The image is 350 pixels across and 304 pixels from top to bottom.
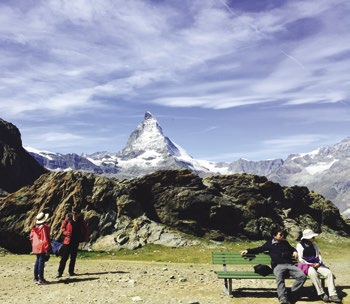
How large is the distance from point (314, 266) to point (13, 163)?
505 ft

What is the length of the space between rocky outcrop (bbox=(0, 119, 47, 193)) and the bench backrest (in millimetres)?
135072

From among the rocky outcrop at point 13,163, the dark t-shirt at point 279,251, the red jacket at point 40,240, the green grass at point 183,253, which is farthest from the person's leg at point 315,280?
the rocky outcrop at point 13,163

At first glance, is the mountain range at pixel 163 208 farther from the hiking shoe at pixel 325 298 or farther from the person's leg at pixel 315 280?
the hiking shoe at pixel 325 298

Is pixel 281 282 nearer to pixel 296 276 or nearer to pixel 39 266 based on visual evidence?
pixel 296 276

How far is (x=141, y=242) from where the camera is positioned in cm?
3794

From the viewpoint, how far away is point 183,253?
35125mm

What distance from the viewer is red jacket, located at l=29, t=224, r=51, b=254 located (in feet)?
63.3

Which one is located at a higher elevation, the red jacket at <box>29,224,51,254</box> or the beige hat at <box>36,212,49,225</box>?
the beige hat at <box>36,212,49,225</box>

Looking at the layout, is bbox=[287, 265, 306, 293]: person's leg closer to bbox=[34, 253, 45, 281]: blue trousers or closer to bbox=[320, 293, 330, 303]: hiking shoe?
bbox=[320, 293, 330, 303]: hiking shoe

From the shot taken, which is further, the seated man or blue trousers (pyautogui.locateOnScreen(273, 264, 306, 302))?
the seated man

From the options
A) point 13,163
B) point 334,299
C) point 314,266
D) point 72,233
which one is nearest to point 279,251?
point 314,266

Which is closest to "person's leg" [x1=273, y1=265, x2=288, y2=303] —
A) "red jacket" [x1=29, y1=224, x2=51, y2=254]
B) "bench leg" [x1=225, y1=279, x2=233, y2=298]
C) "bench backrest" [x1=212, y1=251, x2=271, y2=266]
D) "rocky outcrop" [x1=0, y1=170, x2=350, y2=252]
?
"bench backrest" [x1=212, y1=251, x2=271, y2=266]

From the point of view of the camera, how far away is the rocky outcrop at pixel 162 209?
3834cm

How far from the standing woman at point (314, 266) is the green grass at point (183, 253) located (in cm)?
1518
